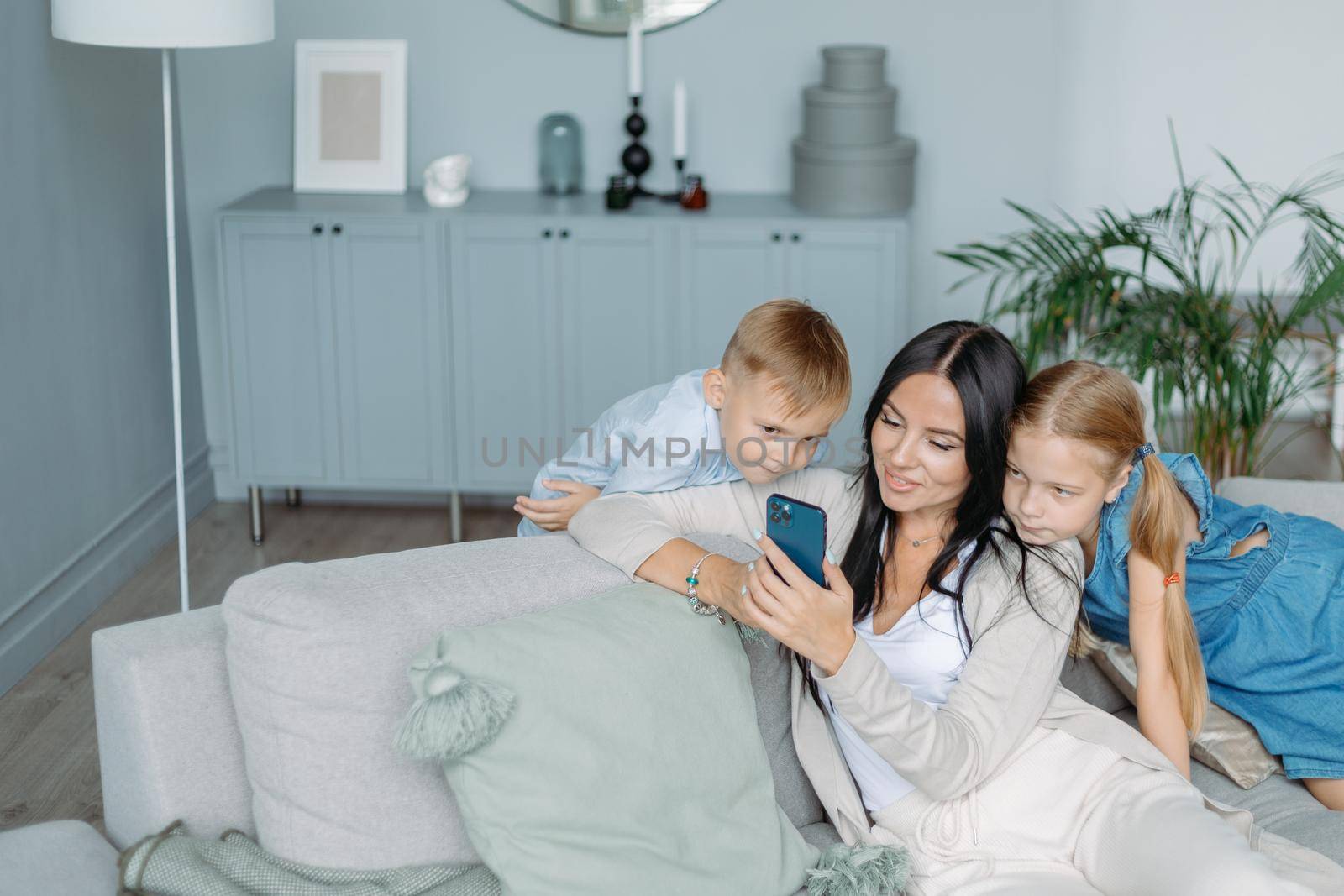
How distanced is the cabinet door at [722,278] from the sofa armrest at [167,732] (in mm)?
2127

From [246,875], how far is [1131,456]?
1226mm

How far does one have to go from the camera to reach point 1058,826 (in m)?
1.67

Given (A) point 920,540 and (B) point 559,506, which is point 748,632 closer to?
(A) point 920,540

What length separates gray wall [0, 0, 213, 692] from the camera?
300cm

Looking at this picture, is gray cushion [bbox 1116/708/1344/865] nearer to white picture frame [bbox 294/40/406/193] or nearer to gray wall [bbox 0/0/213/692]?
gray wall [bbox 0/0/213/692]

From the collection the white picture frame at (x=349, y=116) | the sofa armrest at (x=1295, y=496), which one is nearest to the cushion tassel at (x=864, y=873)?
the sofa armrest at (x=1295, y=496)

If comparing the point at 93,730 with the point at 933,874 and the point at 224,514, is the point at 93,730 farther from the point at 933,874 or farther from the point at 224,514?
the point at 933,874

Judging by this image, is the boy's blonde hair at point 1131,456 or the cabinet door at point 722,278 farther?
the cabinet door at point 722,278

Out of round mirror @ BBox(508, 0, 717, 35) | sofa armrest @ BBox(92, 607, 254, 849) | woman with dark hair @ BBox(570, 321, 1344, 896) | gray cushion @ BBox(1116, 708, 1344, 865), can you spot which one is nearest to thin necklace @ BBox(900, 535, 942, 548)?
woman with dark hair @ BBox(570, 321, 1344, 896)

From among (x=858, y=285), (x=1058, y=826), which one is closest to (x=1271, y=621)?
(x=1058, y=826)

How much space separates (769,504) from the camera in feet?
5.05

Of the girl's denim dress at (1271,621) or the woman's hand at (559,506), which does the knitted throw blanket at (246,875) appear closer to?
the woman's hand at (559,506)

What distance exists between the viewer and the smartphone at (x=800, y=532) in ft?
4.87

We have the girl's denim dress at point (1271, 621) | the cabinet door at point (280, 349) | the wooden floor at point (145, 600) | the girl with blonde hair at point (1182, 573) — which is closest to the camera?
the girl with blonde hair at point (1182, 573)
